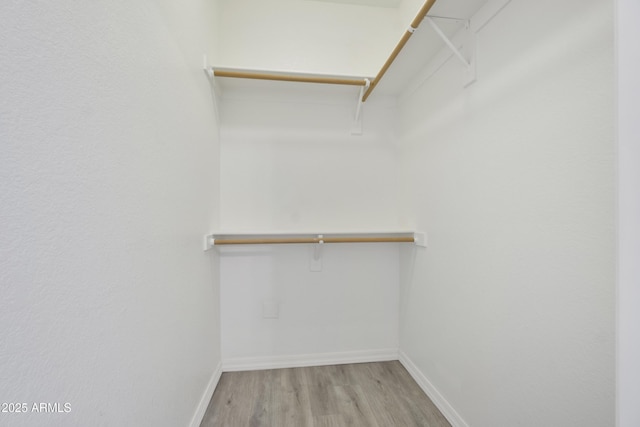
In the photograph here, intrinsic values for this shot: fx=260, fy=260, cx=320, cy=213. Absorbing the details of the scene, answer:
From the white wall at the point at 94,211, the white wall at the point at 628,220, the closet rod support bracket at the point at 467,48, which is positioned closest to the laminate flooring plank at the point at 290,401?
the white wall at the point at 94,211

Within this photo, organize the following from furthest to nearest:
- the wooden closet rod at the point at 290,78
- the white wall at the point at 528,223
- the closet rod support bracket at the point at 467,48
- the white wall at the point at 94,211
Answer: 1. the wooden closet rod at the point at 290,78
2. the closet rod support bracket at the point at 467,48
3. the white wall at the point at 528,223
4. the white wall at the point at 94,211

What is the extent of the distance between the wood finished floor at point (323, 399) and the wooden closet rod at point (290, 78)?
76.5 inches

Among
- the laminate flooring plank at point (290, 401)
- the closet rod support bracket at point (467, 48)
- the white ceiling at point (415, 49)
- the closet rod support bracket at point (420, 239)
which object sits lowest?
the laminate flooring plank at point (290, 401)

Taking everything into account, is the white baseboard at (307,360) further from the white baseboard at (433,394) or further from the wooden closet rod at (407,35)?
the wooden closet rod at (407,35)

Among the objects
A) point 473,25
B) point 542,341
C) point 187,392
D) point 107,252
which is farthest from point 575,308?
point 187,392

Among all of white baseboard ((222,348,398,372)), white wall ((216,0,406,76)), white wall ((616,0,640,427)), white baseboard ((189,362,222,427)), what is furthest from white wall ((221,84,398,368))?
white wall ((616,0,640,427))

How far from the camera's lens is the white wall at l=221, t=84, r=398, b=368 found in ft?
6.12

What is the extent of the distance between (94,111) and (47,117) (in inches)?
5.4

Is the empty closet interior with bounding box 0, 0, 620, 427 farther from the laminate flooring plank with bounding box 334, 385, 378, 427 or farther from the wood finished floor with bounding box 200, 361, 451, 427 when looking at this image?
the laminate flooring plank with bounding box 334, 385, 378, 427

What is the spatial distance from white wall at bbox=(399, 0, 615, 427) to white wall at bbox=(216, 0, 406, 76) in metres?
0.79

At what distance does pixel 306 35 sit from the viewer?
1.92m

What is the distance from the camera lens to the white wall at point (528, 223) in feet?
2.42

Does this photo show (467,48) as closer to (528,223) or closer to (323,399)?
(528,223)

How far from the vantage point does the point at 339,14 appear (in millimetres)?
1949
